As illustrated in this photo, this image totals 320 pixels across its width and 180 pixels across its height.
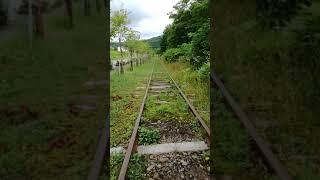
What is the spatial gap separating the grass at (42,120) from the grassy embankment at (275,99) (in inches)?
89.1

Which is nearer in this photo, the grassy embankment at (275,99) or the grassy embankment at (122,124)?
the grassy embankment at (275,99)

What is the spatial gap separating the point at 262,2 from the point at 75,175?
3.29 metres

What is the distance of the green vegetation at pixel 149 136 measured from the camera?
22.2ft

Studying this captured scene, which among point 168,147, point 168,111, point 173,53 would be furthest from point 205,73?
point 173,53

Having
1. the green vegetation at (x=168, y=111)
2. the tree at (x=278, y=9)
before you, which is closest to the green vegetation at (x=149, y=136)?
the green vegetation at (x=168, y=111)

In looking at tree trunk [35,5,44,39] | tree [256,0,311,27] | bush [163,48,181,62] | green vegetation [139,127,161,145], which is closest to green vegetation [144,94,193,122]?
green vegetation [139,127,161,145]

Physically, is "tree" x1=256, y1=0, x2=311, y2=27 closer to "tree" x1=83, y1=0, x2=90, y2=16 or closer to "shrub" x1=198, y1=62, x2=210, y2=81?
"shrub" x1=198, y1=62, x2=210, y2=81

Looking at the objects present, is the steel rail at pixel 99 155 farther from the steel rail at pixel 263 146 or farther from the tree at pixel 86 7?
the tree at pixel 86 7

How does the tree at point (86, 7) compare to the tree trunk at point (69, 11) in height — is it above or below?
above

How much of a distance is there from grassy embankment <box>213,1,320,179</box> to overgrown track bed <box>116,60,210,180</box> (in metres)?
0.30

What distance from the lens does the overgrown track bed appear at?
209 inches

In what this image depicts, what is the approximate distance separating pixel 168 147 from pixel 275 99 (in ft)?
9.10

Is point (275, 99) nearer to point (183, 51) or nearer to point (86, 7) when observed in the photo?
point (183, 51)

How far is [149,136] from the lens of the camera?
6938 millimetres
